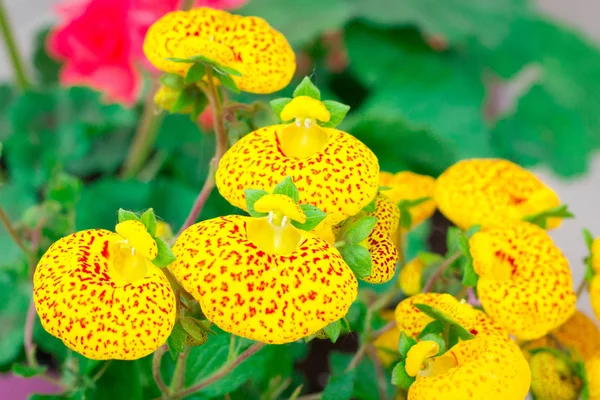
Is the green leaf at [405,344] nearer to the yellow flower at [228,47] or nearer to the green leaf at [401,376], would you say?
the green leaf at [401,376]

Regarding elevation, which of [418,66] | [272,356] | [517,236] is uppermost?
[517,236]

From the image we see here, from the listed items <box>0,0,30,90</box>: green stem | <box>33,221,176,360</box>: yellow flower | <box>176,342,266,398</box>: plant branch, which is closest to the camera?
<box>33,221,176,360</box>: yellow flower

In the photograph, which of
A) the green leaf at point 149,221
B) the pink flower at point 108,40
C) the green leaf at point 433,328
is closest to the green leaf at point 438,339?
the green leaf at point 433,328

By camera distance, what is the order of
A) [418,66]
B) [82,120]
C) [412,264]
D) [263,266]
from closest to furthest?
[263,266], [412,264], [82,120], [418,66]

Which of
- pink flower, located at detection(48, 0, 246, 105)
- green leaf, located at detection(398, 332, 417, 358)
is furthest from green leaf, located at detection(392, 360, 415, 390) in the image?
pink flower, located at detection(48, 0, 246, 105)

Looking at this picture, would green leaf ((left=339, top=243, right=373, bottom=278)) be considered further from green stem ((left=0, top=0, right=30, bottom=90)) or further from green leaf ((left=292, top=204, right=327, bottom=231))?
green stem ((left=0, top=0, right=30, bottom=90))

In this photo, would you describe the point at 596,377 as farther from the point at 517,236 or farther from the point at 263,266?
the point at 263,266

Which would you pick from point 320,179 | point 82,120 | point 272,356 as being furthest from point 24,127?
point 320,179
